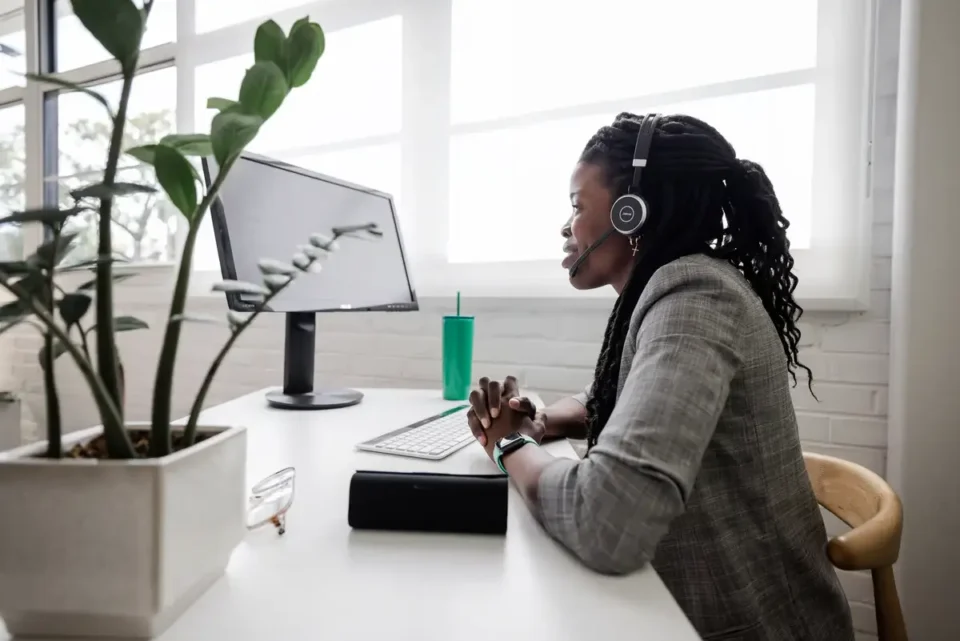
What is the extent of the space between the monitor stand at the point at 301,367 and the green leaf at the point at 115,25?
0.92 metres

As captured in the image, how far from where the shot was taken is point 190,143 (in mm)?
425

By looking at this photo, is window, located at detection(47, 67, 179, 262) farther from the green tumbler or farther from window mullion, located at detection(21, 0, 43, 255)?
the green tumbler

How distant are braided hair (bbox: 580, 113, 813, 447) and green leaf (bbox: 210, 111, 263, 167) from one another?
67cm

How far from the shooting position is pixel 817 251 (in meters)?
1.42

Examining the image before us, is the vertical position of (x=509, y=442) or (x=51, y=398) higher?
(x=51, y=398)

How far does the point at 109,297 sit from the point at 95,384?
7cm

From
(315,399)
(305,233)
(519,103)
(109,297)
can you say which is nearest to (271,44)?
(109,297)

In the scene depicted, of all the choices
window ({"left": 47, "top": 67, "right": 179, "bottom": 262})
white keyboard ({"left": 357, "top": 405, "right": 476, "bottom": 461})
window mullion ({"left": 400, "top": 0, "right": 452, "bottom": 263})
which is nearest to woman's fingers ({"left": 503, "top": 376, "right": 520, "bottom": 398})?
white keyboard ({"left": 357, "top": 405, "right": 476, "bottom": 461})

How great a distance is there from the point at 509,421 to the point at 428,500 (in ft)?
0.95

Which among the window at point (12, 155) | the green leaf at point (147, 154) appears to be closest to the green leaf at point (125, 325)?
the green leaf at point (147, 154)

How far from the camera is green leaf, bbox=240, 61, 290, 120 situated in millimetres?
396

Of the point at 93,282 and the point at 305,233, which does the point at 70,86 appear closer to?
the point at 93,282

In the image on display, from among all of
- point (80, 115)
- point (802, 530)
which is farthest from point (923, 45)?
point (80, 115)

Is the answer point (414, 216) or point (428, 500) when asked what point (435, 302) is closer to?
point (414, 216)
